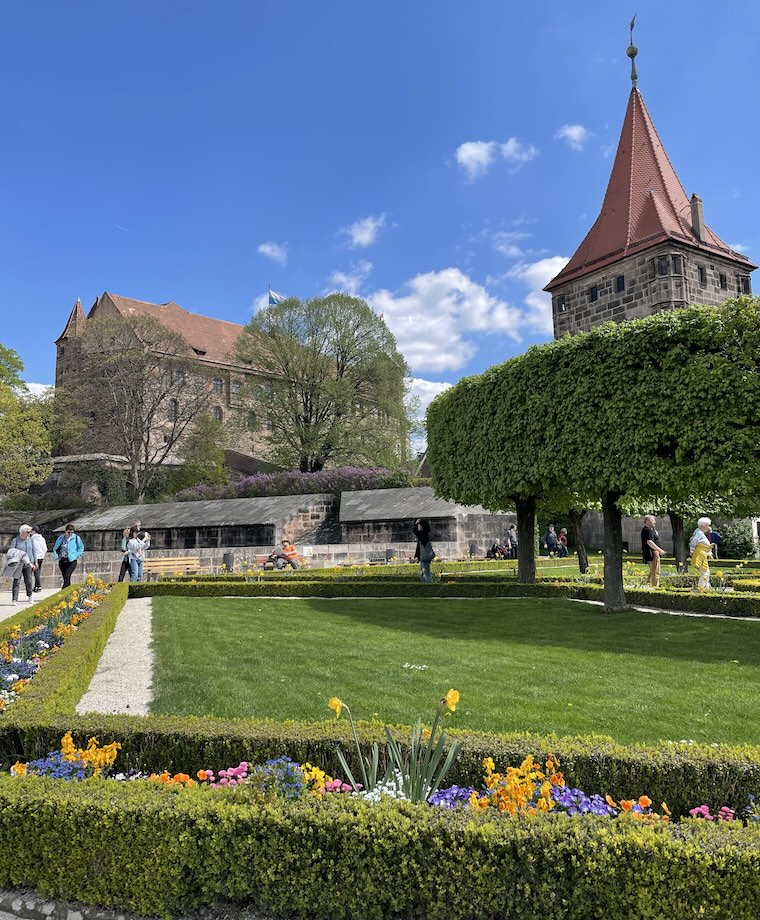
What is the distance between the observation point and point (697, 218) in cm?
3816

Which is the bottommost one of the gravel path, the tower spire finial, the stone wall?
the gravel path

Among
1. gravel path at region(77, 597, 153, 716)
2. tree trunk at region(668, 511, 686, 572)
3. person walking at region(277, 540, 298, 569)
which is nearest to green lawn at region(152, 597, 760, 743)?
gravel path at region(77, 597, 153, 716)

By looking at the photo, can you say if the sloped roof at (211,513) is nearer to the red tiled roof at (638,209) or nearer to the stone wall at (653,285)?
the stone wall at (653,285)

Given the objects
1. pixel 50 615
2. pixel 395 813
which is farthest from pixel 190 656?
pixel 395 813

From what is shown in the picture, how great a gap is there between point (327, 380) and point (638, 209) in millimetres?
20914

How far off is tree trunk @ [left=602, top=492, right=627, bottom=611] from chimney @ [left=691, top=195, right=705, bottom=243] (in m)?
31.0

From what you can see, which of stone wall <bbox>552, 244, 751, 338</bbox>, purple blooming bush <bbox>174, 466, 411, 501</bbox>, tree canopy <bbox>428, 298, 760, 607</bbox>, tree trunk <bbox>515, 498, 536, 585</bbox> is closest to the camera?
tree canopy <bbox>428, 298, 760, 607</bbox>

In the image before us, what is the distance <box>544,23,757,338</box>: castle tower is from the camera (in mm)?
35938

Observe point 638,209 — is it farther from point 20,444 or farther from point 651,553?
point 20,444

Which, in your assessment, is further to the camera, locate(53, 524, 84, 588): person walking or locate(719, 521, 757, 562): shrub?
locate(719, 521, 757, 562): shrub

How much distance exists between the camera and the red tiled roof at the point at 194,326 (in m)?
58.3

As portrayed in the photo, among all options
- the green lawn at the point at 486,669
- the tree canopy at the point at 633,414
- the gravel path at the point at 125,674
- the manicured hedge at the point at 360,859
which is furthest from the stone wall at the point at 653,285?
the manicured hedge at the point at 360,859

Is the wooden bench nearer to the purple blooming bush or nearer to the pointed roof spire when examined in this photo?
the purple blooming bush

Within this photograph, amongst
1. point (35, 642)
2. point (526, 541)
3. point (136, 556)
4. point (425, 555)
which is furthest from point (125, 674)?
point (136, 556)
